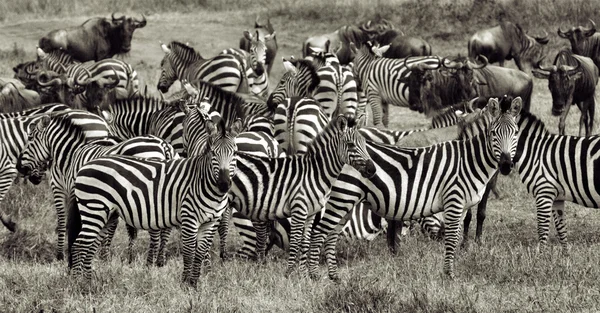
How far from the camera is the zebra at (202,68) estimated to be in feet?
49.3

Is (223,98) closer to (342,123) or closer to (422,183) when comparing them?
(342,123)

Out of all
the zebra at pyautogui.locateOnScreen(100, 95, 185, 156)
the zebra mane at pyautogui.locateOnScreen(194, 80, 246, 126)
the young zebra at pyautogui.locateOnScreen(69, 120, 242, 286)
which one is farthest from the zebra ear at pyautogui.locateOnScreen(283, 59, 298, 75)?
the young zebra at pyautogui.locateOnScreen(69, 120, 242, 286)

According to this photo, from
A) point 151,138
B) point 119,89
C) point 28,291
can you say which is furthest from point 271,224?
point 119,89

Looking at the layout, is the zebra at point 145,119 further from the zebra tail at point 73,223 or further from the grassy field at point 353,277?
the zebra tail at point 73,223

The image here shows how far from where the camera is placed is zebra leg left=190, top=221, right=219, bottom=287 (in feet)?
25.3

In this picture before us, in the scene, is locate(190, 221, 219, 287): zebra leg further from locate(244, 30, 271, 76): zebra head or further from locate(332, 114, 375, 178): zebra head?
locate(244, 30, 271, 76): zebra head

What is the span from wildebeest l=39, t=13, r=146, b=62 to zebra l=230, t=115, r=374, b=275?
12798 mm

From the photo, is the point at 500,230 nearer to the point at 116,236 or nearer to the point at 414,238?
the point at 414,238

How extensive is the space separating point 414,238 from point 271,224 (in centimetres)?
149

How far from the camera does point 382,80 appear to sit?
1641 centimetres

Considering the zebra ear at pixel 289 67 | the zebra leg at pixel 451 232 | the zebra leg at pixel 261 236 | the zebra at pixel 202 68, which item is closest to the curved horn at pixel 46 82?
the zebra at pixel 202 68

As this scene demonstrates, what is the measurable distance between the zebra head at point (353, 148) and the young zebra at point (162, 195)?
1.00 m

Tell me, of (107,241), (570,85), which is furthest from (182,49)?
(107,241)

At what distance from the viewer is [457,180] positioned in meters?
8.43
